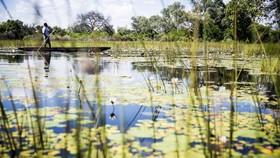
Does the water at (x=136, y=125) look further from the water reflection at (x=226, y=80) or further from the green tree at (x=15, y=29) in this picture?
the water reflection at (x=226, y=80)

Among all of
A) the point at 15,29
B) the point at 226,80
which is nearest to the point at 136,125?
the point at 15,29

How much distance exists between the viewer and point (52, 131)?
6.15 ft

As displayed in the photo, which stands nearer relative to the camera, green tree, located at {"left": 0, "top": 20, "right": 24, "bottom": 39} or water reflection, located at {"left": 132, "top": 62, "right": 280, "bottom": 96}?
green tree, located at {"left": 0, "top": 20, "right": 24, "bottom": 39}

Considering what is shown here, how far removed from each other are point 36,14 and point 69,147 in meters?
0.84

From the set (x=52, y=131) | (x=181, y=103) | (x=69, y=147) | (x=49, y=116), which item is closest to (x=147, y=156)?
(x=69, y=147)

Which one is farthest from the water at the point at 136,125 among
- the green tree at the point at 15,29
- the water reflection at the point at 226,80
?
the water reflection at the point at 226,80

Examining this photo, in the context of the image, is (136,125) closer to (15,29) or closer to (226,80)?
(15,29)

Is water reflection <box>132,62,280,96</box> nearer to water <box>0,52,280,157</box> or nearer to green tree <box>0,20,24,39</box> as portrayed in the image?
water <box>0,52,280,157</box>

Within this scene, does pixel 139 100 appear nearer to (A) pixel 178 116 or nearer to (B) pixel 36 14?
(A) pixel 178 116

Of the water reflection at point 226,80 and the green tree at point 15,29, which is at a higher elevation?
the green tree at point 15,29

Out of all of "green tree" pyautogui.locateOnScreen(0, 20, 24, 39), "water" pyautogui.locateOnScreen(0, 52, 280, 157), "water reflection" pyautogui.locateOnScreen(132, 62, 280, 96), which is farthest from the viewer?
"water reflection" pyautogui.locateOnScreen(132, 62, 280, 96)

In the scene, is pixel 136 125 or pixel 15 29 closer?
pixel 15 29

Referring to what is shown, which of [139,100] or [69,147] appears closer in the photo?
[69,147]

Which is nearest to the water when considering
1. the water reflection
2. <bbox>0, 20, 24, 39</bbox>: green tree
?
<bbox>0, 20, 24, 39</bbox>: green tree
